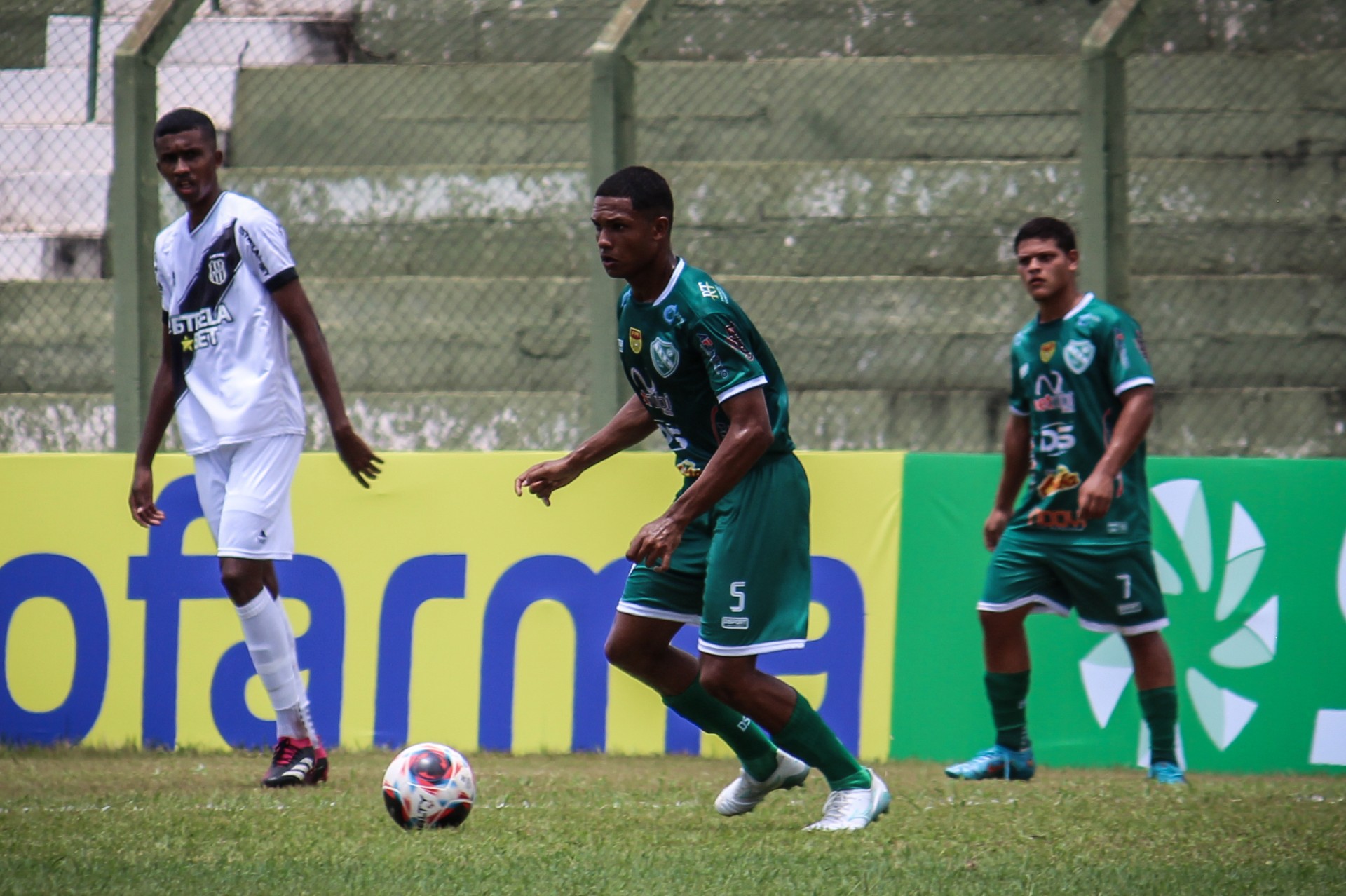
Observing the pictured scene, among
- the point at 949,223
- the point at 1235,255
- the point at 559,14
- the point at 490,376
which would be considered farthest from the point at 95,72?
the point at 1235,255

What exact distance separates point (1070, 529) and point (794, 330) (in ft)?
13.6

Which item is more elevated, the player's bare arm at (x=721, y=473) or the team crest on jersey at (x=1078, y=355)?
the team crest on jersey at (x=1078, y=355)

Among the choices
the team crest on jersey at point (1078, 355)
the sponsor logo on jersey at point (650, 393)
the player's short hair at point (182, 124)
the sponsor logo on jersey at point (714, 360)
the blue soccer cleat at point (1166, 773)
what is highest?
the player's short hair at point (182, 124)

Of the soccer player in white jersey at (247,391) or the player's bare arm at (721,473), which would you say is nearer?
the player's bare arm at (721,473)

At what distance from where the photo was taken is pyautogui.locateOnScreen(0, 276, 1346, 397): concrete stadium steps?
9875 millimetres

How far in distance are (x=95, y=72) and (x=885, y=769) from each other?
8495 millimetres

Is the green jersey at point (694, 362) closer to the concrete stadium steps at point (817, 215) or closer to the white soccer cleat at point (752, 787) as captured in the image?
the white soccer cleat at point (752, 787)

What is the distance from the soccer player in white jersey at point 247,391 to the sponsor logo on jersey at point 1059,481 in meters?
2.50

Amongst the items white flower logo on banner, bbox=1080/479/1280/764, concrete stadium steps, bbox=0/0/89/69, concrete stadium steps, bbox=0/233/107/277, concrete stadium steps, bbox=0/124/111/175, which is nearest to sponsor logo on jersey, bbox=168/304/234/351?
white flower logo on banner, bbox=1080/479/1280/764

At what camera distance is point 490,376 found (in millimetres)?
10180

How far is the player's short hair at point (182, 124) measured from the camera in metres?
5.76

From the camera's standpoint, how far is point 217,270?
19.2ft

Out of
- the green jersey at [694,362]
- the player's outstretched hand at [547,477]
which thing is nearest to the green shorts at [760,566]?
the green jersey at [694,362]

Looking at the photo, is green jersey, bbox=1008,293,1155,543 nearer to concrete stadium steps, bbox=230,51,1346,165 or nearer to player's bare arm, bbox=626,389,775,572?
player's bare arm, bbox=626,389,775,572
